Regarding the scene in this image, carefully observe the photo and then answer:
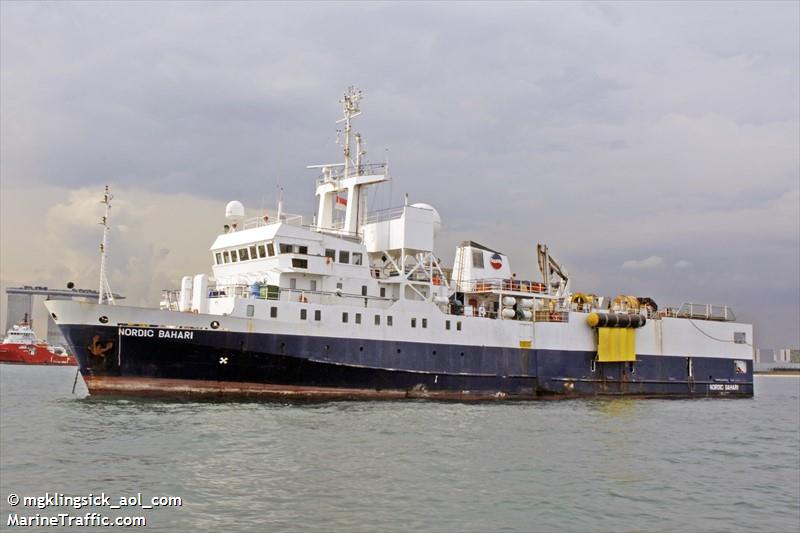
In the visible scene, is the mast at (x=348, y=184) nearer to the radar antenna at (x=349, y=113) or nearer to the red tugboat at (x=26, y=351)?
the radar antenna at (x=349, y=113)

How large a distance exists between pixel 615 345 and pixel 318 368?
1585 centimetres

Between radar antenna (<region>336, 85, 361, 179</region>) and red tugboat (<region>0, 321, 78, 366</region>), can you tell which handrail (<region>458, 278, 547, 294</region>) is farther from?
red tugboat (<region>0, 321, 78, 366</region>)

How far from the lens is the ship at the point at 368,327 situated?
24.9m

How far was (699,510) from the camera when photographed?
506 inches

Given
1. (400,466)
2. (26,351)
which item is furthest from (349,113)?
(26,351)

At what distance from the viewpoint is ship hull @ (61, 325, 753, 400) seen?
24.6m

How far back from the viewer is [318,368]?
87.9ft

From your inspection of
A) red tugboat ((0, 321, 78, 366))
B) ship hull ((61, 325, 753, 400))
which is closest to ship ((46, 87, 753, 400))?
ship hull ((61, 325, 753, 400))

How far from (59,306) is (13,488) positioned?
13141 mm

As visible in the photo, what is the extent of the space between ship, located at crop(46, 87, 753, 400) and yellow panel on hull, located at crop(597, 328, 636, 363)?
2.7 inches

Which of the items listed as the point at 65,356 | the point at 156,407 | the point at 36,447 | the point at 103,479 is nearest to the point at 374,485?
the point at 103,479

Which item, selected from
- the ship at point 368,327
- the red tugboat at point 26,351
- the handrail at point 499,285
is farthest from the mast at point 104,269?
the red tugboat at point 26,351

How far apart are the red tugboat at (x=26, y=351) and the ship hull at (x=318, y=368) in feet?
248

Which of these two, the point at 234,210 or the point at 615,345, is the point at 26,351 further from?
the point at 615,345
